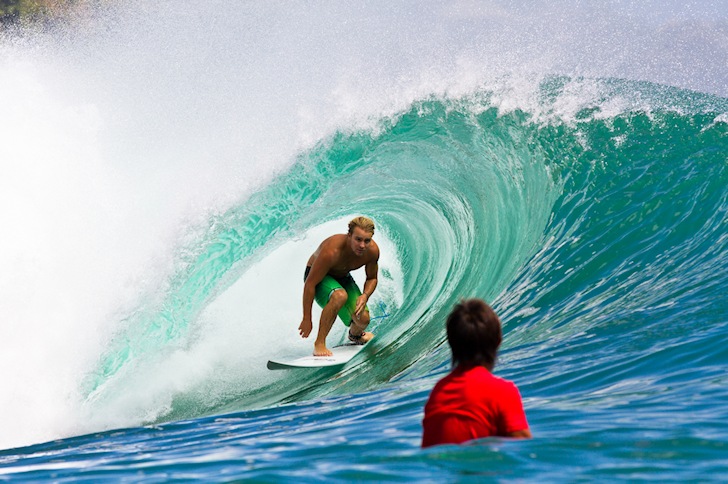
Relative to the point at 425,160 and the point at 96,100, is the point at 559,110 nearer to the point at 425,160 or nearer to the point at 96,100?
the point at 425,160

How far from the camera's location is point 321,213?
1081 centimetres

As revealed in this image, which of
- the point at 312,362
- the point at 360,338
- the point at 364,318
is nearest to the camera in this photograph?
the point at 312,362

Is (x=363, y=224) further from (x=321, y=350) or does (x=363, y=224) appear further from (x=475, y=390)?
(x=475, y=390)

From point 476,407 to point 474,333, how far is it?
0.82ft

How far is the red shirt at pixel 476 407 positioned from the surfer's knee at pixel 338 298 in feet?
15.0

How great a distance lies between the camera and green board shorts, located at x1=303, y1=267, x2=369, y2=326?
7.64 metres

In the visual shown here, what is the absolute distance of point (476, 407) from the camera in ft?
9.39

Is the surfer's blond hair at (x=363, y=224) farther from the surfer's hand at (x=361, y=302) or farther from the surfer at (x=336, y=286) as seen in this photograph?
the surfer's hand at (x=361, y=302)

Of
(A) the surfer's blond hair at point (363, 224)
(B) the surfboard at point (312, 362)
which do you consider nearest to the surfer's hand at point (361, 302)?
(B) the surfboard at point (312, 362)

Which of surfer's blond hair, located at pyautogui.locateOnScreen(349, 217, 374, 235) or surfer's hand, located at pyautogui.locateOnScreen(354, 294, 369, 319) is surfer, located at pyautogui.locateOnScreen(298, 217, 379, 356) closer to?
surfer's hand, located at pyautogui.locateOnScreen(354, 294, 369, 319)

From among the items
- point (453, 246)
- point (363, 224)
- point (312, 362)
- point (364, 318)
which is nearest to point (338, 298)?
point (364, 318)

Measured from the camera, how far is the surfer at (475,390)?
2.86m

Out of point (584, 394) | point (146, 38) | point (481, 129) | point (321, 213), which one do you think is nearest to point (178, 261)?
point (321, 213)

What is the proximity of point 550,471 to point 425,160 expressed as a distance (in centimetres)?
830
